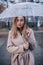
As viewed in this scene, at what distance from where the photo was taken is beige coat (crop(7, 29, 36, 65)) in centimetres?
392

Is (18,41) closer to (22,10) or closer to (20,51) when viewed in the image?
(20,51)

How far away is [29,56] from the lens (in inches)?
156

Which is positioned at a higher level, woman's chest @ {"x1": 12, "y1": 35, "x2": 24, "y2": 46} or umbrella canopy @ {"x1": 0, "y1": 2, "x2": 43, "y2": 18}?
umbrella canopy @ {"x1": 0, "y1": 2, "x2": 43, "y2": 18}

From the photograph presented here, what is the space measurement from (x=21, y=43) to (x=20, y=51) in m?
0.12

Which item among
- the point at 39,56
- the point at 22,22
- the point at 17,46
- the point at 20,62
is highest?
the point at 22,22

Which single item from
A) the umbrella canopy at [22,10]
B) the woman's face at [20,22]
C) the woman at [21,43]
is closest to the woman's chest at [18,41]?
the woman at [21,43]

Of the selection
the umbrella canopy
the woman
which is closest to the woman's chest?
the woman

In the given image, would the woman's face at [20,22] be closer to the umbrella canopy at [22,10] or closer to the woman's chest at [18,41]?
the woman's chest at [18,41]

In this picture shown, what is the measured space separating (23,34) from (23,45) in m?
0.17

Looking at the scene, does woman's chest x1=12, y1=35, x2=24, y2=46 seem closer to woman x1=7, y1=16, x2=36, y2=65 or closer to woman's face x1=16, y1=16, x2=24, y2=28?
woman x1=7, y1=16, x2=36, y2=65

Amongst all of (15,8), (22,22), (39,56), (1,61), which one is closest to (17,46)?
(22,22)

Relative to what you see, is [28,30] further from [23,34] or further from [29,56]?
[29,56]

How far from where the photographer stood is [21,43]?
12.9 feet

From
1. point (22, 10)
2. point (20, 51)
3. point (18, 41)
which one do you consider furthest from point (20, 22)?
point (22, 10)
